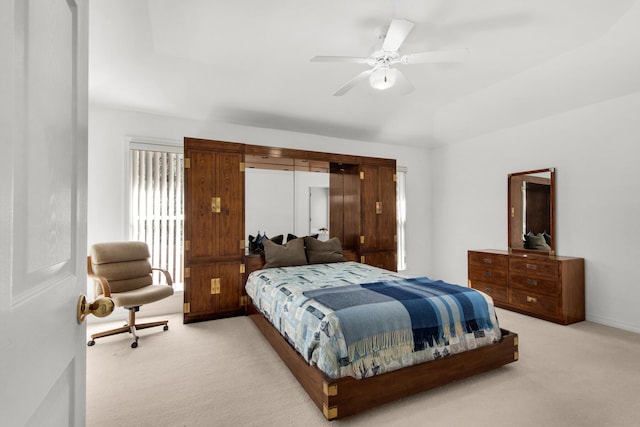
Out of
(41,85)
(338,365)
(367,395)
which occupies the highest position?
(41,85)

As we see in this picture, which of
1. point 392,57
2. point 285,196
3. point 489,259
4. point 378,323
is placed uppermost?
point 392,57

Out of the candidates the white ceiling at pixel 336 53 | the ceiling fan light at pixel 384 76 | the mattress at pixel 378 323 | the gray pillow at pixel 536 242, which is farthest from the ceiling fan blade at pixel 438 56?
the gray pillow at pixel 536 242

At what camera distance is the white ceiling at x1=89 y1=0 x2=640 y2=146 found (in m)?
2.59

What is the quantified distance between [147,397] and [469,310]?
2.50 m

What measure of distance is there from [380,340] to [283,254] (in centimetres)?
216

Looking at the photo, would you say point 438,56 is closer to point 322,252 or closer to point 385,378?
point 385,378

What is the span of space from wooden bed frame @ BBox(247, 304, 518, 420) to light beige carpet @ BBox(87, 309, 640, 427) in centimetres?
8

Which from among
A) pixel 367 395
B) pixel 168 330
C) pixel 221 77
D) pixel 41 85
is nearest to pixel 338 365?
pixel 367 395

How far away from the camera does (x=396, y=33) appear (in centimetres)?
234

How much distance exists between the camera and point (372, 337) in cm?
213

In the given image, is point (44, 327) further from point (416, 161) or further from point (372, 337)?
point (416, 161)

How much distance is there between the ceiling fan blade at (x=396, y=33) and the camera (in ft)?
7.24

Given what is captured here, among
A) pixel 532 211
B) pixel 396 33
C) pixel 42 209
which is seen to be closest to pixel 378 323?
pixel 42 209

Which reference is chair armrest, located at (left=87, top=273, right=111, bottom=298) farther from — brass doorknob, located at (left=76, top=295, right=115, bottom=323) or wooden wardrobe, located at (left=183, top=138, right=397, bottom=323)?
brass doorknob, located at (left=76, top=295, right=115, bottom=323)
